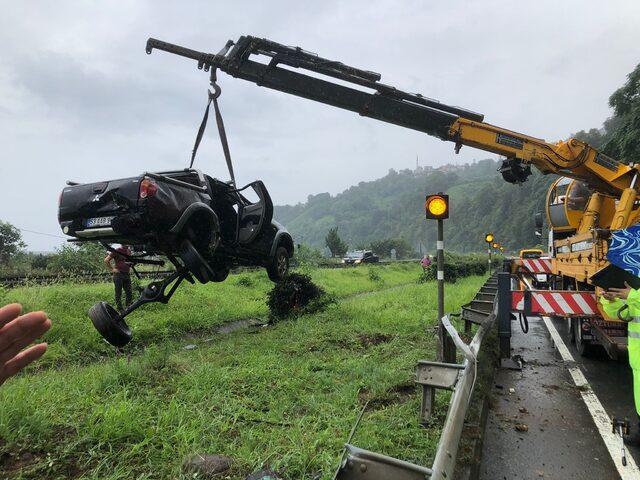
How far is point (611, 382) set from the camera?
5.25m

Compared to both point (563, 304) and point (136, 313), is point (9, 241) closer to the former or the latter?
point (136, 313)

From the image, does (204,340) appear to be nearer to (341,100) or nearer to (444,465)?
(341,100)

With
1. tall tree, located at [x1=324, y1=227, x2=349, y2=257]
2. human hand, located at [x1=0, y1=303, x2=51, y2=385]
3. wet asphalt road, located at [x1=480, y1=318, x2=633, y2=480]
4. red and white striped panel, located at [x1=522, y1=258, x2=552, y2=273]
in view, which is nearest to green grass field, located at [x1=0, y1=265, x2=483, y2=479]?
wet asphalt road, located at [x1=480, y1=318, x2=633, y2=480]

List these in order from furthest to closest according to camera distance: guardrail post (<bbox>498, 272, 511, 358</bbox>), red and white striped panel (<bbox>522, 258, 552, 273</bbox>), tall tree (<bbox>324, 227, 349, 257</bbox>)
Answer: tall tree (<bbox>324, 227, 349, 257</bbox>), red and white striped panel (<bbox>522, 258, 552, 273</bbox>), guardrail post (<bbox>498, 272, 511, 358</bbox>)

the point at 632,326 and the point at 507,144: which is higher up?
the point at 507,144

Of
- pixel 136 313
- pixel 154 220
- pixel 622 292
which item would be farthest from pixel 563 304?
pixel 136 313

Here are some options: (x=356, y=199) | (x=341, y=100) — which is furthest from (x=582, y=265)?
(x=356, y=199)

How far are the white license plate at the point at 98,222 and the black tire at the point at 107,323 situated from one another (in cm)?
111

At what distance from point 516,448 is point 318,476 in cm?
186

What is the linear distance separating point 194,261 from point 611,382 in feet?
17.5

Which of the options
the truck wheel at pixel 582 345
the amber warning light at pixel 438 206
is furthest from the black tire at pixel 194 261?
the truck wheel at pixel 582 345

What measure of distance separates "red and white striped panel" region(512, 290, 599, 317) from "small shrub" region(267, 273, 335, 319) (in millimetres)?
5020

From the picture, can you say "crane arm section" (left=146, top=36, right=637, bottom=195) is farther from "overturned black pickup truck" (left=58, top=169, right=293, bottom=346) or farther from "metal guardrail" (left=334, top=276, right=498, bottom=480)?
"metal guardrail" (left=334, top=276, right=498, bottom=480)

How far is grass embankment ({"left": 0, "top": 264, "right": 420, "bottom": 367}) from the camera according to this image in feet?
24.0
